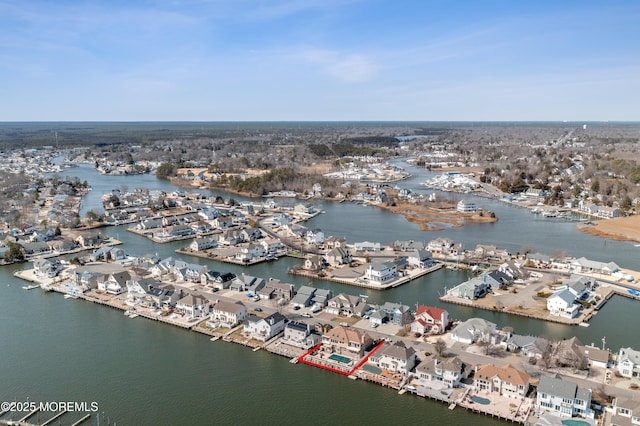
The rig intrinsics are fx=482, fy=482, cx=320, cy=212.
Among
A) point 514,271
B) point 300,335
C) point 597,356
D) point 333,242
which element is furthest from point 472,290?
point 333,242

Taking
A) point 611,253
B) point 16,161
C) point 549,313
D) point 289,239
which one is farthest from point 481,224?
point 16,161

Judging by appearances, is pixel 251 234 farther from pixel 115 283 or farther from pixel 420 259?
pixel 420 259

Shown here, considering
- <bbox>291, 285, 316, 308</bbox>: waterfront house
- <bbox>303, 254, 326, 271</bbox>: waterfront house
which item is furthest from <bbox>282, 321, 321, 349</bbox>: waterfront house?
<bbox>303, 254, 326, 271</bbox>: waterfront house

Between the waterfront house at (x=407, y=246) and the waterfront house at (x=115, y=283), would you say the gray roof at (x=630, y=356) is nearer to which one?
the waterfront house at (x=407, y=246)

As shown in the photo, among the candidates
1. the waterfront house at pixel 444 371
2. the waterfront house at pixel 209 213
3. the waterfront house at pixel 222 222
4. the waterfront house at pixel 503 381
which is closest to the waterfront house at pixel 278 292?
the waterfront house at pixel 444 371

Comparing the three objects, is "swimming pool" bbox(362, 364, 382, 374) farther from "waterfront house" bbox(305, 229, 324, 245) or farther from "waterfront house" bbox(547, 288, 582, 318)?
"waterfront house" bbox(305, 229, 324, 245)

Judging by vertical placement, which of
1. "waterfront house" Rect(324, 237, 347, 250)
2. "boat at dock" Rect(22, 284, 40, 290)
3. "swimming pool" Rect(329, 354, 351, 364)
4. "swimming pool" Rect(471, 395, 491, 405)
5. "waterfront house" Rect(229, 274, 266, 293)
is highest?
"waterfront house" Rect(229, 274, 266, 293)
